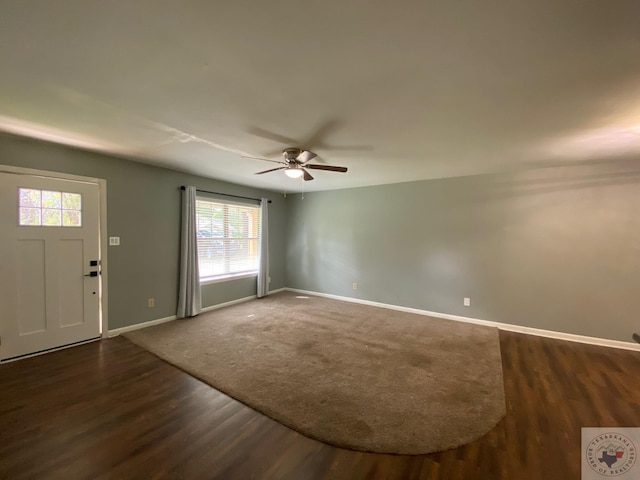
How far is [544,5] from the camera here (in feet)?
3.76

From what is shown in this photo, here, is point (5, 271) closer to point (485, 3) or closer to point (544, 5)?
point (485, 3)

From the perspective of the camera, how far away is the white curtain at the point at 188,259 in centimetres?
441

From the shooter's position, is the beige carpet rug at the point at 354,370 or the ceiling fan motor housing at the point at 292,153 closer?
the beige carpet rug at the point at 354,370

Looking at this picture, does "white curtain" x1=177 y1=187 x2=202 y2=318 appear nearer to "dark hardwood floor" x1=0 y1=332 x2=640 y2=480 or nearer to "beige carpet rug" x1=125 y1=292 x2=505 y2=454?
"beige carpet rug" x1=125 y1=292 x2=505 y2=454

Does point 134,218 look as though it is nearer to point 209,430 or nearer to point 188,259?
point 188,259

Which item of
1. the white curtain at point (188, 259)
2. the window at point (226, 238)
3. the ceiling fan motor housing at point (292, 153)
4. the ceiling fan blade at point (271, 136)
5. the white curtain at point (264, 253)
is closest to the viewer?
the ceiling fan blade at point (271, 136)

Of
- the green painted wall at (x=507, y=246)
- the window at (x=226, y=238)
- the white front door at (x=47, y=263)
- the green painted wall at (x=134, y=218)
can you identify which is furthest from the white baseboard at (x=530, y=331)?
the white front door at (x=47, y=263)

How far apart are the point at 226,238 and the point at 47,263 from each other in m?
2.61

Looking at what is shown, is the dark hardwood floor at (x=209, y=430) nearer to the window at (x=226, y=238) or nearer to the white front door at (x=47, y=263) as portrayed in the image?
the white front door at (x=47, y=263)

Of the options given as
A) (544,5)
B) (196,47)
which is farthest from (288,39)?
(544,5)

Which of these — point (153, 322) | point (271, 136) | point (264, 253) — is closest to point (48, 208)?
point (153, 322)

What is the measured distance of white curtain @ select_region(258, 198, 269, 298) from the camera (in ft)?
19.3

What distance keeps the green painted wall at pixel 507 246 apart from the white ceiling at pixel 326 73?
0.94m

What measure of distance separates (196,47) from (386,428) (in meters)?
2.86
